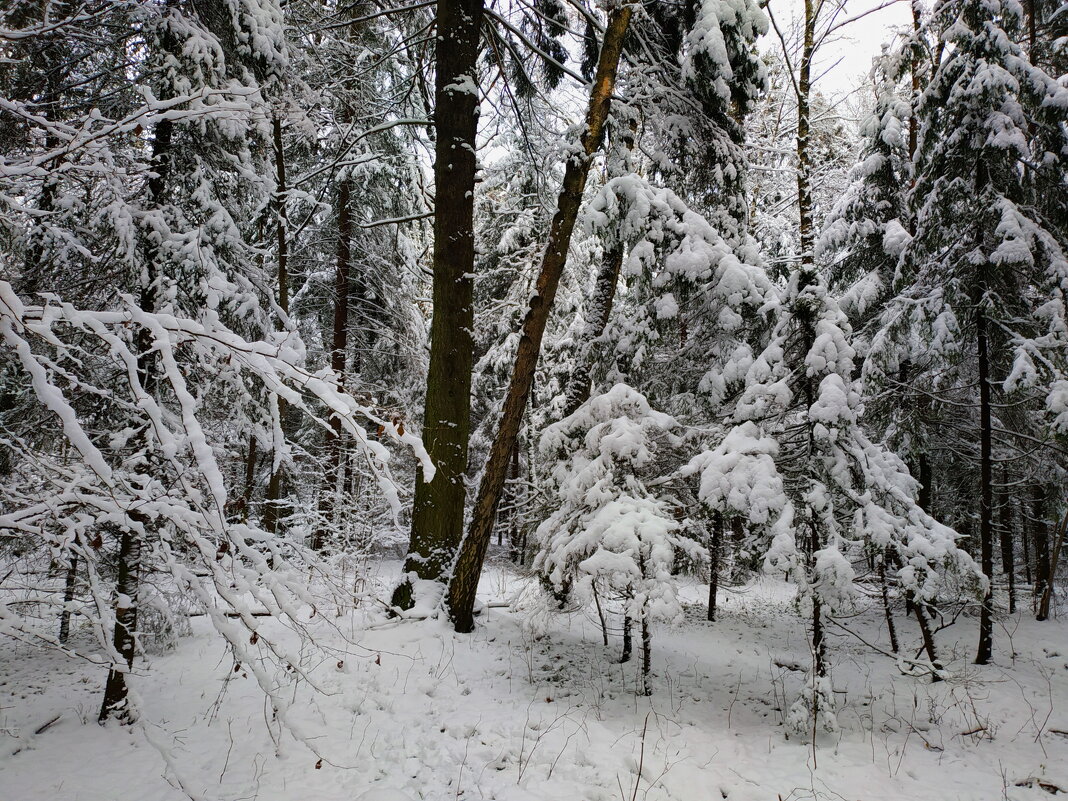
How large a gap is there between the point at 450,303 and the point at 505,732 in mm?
4388

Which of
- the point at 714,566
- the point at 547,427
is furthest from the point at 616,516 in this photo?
the point at 714,566

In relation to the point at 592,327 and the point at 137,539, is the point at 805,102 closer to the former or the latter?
the point at 592,327

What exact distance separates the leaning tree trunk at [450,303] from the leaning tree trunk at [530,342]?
12.7 inches

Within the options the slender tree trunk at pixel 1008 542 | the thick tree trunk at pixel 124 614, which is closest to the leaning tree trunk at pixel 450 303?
the thick tree trunk at pixel 124 614

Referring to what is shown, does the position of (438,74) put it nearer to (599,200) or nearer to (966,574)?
(599,200)

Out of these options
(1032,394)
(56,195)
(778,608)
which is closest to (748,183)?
(1032,394)

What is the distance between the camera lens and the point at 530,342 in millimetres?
6215

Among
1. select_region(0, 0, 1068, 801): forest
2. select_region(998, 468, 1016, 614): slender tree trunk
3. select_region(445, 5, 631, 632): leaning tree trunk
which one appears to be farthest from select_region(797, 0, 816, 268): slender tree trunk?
select_region(998, 468, 1016, 614): slender tree trunk

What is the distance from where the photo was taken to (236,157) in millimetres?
5219

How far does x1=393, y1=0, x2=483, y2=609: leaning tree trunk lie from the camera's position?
6035 millimetres

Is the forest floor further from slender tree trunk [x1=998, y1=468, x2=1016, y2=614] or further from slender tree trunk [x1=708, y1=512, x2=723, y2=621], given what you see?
slender tree trunk [x1=998, y1=468, x2=1016, y2=614]

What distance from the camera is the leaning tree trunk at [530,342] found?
592 centimetres

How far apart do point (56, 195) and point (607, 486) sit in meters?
5.40

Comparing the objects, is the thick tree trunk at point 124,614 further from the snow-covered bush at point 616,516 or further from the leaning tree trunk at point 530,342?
the snow-covered bush at point 616,516
